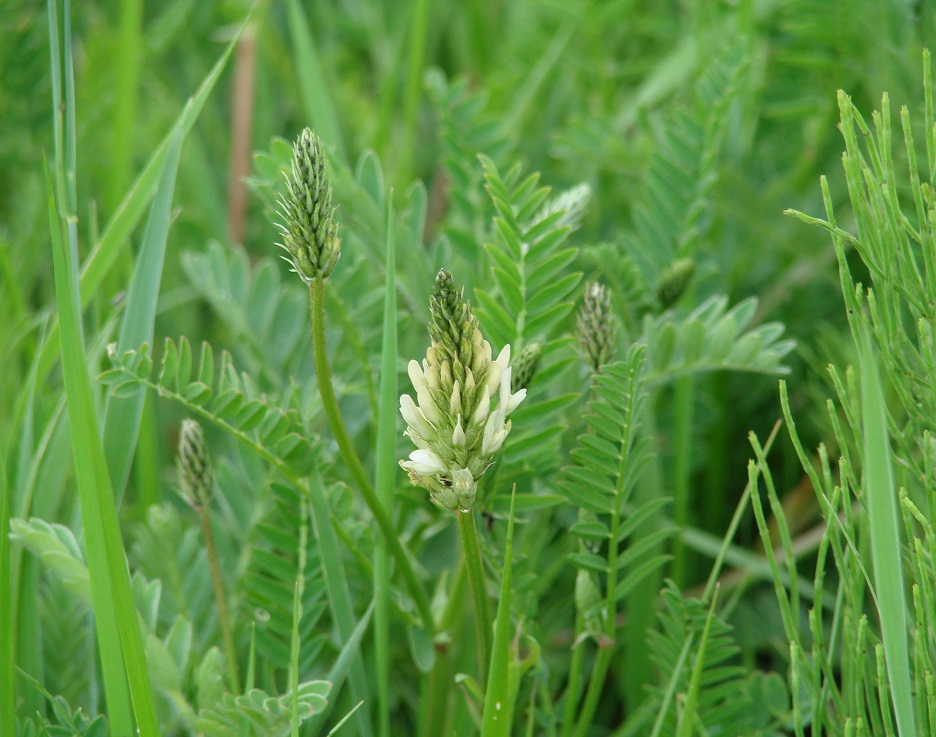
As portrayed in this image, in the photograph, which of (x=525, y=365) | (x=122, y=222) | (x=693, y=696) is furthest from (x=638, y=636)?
(x=122, y=222)

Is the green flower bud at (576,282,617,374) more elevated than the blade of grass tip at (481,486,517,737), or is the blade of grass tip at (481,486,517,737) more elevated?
the green flower bud at (576,282,617,374)

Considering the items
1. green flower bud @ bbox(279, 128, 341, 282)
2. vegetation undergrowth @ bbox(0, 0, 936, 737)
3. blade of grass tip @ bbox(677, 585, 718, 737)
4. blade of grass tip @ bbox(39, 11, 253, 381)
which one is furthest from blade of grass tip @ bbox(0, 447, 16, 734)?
blade of grass tip @ bbox(677, 585, 718, 737)

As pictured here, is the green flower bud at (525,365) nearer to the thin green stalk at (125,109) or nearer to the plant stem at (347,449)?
the plant stem at (347,449)

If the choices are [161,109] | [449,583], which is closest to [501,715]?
[449,583]

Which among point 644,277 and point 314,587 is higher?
point 644,277

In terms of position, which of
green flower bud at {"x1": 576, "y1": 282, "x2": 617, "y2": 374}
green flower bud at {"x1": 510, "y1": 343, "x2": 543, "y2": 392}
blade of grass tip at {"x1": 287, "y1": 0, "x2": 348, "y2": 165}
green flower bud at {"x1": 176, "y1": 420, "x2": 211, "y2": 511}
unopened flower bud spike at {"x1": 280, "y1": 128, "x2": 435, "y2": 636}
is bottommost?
green flower bud at {"x1": 176, "y1": 420, "x2": 211, "y2": 511}

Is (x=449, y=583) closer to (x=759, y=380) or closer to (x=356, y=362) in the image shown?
(x=356, y=362)

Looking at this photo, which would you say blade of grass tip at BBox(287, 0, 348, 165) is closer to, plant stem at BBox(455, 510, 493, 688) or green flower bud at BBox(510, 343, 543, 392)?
green flower bud at BBox(510, 343, 543, 392)
